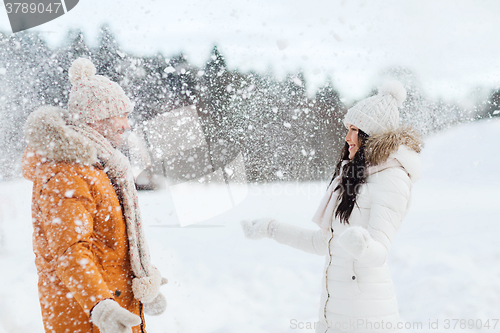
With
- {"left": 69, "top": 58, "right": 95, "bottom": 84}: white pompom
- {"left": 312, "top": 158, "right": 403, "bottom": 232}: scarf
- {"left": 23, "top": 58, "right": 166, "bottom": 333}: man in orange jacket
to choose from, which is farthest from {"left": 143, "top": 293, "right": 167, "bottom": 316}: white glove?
{"left": 69, "top": 58, "right": 95, "bottom": 84}: white pompom

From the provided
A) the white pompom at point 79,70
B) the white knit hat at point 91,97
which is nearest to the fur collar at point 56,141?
the white knit hat at point 91,97

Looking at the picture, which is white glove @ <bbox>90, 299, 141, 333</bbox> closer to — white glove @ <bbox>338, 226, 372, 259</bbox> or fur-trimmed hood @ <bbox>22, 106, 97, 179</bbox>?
fur-trimmed hood @ <bbox>22, 106, 97, 179</bbox>

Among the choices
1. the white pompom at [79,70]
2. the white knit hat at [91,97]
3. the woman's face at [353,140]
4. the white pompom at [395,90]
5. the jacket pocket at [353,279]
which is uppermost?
the white pompom at [79,70]

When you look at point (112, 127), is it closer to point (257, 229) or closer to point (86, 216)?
point (86, 216)

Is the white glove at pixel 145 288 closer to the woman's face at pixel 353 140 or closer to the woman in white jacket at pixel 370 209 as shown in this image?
the woman in white jacket at pixel 370 209

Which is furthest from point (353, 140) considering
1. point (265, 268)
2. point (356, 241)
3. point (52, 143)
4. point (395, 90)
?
point (265, 268)

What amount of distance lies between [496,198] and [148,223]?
19.1ft

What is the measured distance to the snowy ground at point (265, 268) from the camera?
9.43 ft

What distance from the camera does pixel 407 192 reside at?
1.48 m

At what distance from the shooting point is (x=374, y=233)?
4.54 feet

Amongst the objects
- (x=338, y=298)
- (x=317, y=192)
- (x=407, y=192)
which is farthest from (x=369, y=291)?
(x=317, y=192)

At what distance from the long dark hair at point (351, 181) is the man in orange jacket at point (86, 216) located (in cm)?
92

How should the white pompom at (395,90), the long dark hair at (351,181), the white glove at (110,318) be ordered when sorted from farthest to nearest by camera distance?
1. the white pompom at (395,90)
2. the long dark hair at (351,181)
3. the white glove at (110,318)

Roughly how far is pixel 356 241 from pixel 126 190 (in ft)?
3.13
